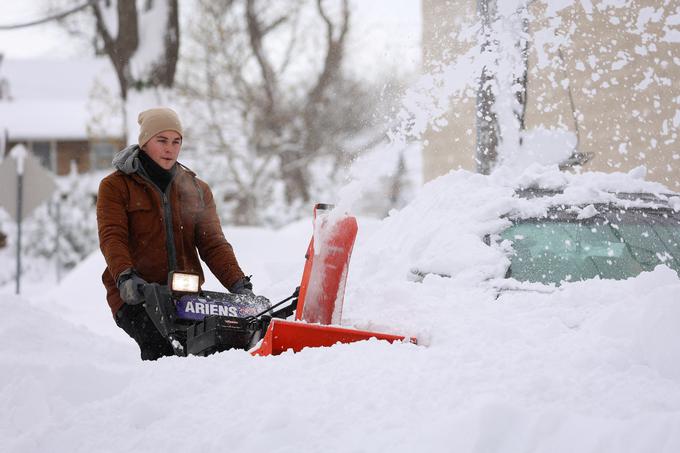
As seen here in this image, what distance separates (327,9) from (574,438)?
881 inches

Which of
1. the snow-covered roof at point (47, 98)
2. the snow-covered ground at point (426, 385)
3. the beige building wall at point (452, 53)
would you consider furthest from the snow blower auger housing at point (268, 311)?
the snow-covered roof at point (47, 98)

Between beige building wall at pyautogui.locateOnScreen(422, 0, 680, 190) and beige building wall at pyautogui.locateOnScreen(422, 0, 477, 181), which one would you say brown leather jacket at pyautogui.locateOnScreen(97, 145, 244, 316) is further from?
beige building wall at pyautogui.locateOnScreen(422, 0, 680, 190)

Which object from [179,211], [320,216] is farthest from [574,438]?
[179,211]

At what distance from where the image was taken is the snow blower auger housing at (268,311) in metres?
3.43

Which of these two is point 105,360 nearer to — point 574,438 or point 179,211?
point 179,211

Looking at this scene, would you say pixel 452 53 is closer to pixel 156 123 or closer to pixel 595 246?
pixel 595 246

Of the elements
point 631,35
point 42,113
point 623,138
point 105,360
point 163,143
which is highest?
point 42,113

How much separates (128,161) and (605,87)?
752 cm

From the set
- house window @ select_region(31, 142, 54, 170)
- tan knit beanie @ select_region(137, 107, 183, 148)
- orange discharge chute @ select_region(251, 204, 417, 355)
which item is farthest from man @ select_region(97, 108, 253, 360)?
house window @ select_region(31, 142, 54, 170)

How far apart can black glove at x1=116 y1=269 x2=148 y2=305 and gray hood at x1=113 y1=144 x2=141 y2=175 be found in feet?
1.86

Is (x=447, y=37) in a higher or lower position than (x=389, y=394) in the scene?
higher

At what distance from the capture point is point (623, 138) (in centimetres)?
1006

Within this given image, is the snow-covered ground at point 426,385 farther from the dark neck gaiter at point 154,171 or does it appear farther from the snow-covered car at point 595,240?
the dark neck gaiter at point 154,171

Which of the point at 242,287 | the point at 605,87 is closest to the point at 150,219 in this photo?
the point at 242,287
